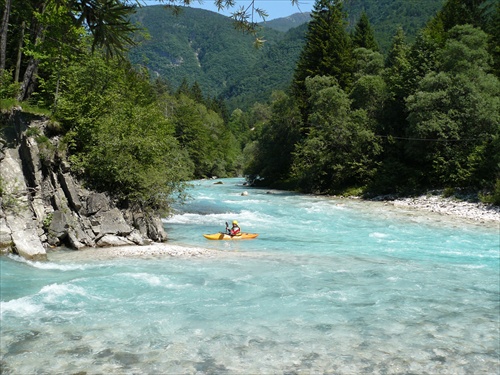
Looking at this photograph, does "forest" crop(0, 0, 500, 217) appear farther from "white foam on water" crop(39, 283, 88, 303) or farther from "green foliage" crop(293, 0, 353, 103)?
"white foam on water" crop(39, 283, 88, 303)

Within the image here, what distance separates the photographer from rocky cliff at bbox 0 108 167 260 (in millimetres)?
13280

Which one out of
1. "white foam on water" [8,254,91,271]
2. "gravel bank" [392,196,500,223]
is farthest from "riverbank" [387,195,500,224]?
"white foam on water" [8,254,91,271]

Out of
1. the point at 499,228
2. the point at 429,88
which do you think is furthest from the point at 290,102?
the point at 499,228

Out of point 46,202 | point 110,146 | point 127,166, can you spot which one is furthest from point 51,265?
point 110,146

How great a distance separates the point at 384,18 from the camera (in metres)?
159

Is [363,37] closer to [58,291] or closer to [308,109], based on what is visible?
[308,109]

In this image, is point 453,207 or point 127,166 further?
point 453,207

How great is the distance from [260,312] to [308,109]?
4050 centimetres

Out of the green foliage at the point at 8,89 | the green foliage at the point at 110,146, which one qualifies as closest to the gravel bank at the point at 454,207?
the green foliage at the point at 110,146

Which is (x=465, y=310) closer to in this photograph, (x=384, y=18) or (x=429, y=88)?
(x=429, y=88)

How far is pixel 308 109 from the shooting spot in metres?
47.6

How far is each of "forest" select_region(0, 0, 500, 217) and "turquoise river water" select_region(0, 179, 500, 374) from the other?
4252mm

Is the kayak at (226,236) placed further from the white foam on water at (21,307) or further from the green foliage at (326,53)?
the green foliage at (326,53)

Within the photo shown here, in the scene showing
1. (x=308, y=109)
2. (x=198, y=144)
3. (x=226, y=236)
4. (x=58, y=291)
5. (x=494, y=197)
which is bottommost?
(x=494, y=197)
